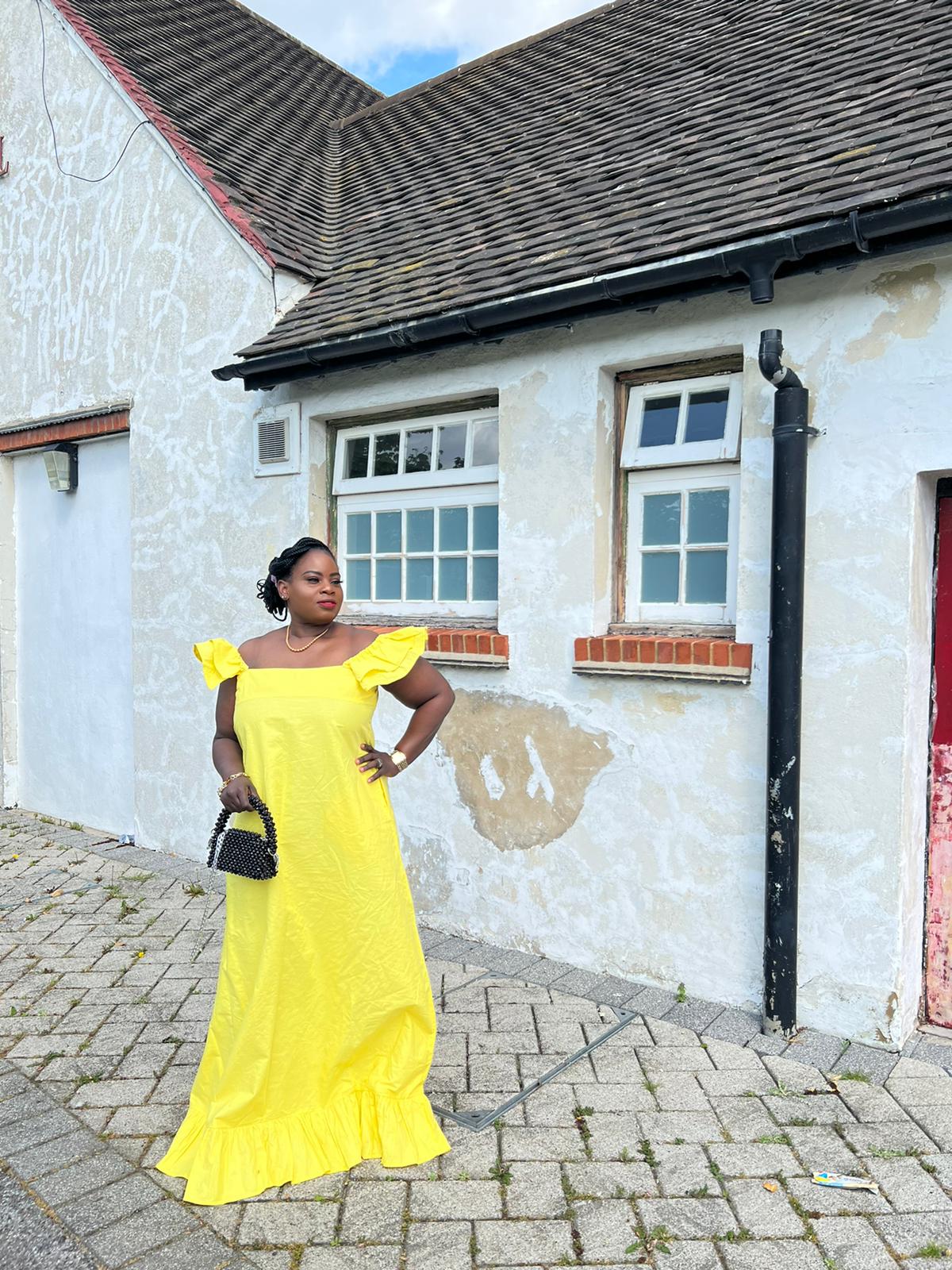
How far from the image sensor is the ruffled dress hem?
293cm

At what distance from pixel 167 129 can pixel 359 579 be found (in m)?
3.66

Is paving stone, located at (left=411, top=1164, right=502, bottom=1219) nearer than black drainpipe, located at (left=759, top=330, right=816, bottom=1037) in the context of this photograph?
Yes

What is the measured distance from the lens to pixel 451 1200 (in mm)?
2896

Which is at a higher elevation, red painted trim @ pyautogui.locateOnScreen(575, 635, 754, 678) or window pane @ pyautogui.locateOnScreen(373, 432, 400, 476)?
window pane @ pyautogui.locateOnScreen(373, 432, 400, 476)

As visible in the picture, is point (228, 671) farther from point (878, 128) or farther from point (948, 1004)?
point (878, 128)

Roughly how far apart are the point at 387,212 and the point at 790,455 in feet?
14.2

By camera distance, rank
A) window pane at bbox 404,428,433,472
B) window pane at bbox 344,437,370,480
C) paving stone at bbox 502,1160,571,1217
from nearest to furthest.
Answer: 1. paving stone at bbox 502,1160,571,1217
2. window pane at bbox 404,428,433,472
3. window pane at bbox 344,437,370,480

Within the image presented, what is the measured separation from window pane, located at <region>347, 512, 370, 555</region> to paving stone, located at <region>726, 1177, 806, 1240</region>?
13.3 feet

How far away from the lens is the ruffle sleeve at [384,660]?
307cm

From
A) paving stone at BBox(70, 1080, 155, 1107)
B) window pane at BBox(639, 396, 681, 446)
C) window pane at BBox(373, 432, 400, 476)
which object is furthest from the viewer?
window pane at BBox(373, 432, 400, 476)

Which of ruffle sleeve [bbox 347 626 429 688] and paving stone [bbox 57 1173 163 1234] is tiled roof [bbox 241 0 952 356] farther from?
paving stone [bbox 57 1173 163 1234]

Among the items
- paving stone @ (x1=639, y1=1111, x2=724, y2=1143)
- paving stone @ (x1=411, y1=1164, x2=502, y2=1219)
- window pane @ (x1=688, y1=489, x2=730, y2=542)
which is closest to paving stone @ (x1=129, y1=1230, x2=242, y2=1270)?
paving stone @ (x1=411, y1=1164, x2=502, y2=1219)

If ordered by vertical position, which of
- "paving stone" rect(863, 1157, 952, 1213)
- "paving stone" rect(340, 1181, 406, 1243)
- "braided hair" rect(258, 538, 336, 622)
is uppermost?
"braided hair" rect(258, 538, 336, 622)

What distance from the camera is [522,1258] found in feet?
8.63
